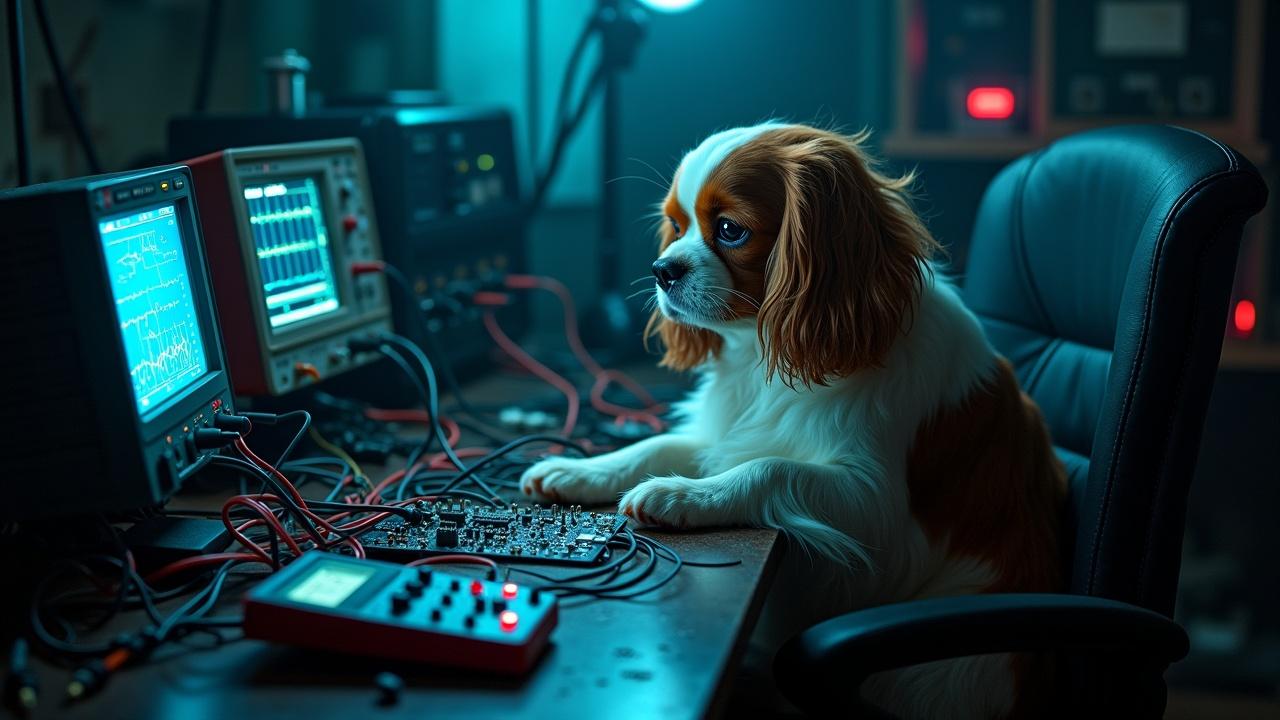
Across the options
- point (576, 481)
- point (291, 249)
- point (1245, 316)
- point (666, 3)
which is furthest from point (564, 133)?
point (1245, 316)

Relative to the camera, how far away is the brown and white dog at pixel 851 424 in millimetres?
1205

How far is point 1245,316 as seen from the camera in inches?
98.9

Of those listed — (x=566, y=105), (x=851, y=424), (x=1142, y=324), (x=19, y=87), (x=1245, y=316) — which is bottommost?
(x=1245, y=316)

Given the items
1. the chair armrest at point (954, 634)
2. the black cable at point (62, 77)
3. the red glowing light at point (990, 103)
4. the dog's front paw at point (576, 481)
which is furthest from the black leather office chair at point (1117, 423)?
the black cable at point (62, 77)

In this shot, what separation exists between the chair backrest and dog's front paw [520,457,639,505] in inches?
20.3

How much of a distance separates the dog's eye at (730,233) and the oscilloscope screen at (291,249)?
575 millimetres

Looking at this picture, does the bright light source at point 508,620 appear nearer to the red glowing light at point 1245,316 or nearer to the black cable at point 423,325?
the black cable at point 423,325

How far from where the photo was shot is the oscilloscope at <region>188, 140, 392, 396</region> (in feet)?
4.53

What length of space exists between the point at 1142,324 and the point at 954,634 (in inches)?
14.9

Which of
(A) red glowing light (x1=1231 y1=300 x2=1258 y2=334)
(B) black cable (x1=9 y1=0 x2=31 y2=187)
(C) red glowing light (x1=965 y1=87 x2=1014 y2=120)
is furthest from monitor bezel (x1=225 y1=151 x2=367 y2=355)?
(A) red glowing light (x1=1231 y1=300 x2=1258 y2=334)

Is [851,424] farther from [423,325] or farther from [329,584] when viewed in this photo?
[423,325]

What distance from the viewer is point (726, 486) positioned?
3.91 ft

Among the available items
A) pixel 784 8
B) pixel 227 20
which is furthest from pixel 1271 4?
pixel 227 20

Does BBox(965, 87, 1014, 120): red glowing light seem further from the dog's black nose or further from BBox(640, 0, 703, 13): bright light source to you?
the dog's black nose
